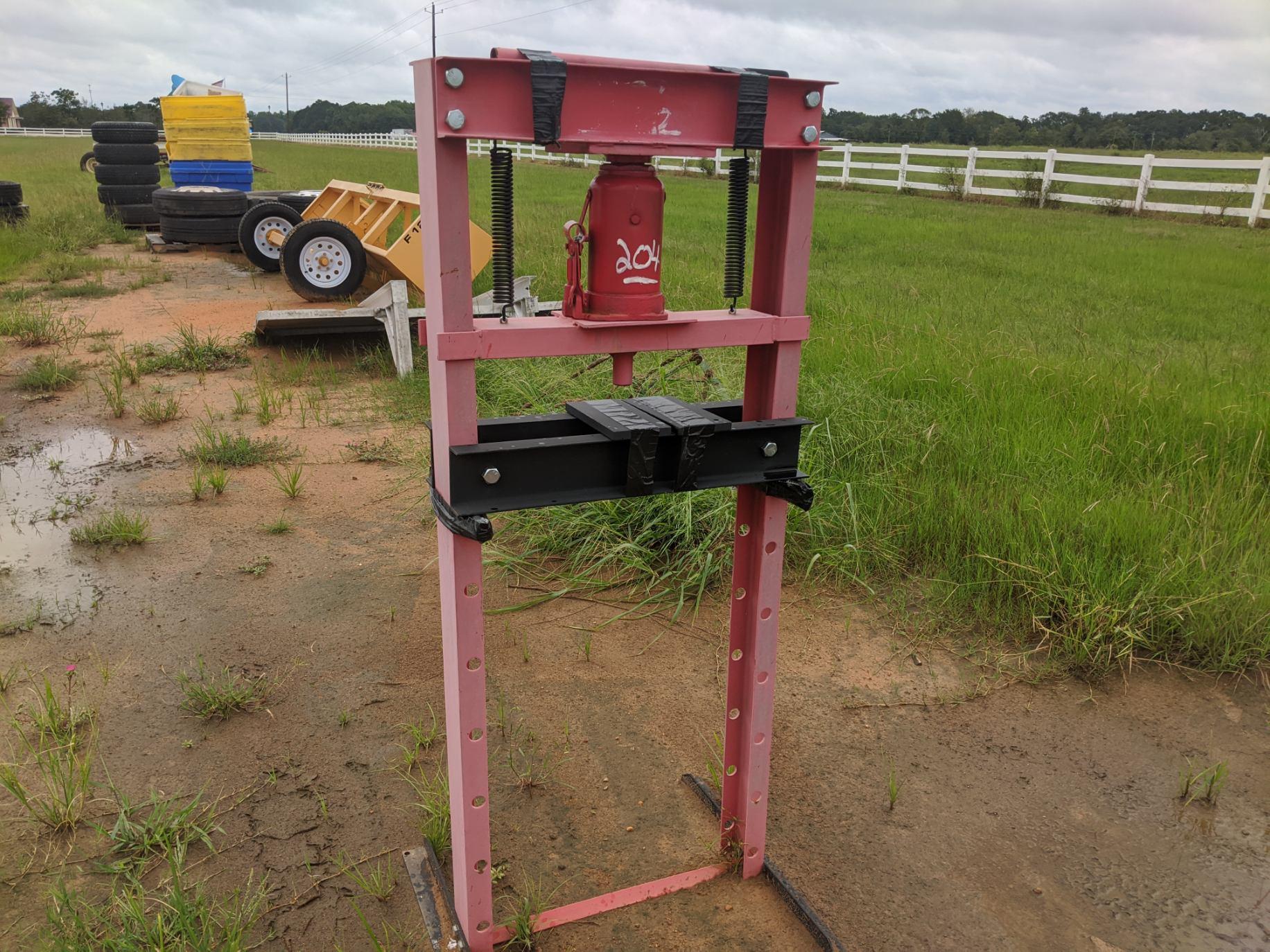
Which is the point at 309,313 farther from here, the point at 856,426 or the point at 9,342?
the point at 856,426

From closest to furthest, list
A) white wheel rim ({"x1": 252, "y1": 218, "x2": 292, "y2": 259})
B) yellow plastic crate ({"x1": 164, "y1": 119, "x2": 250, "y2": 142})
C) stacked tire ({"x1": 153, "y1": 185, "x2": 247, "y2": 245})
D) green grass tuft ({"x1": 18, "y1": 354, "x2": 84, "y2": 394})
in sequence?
green grass tuft ({"x1": 18, "y1": 354, "x2": 84, "y2": 394}) → white wheel rim ({"x1": 252, "y1": 218, "x2": 292, "y2": 259}) → stacked tire ({"x1": 153, "y1": 185, "x2": 247, "y2": 245}) → yellow plastic crate ({"x1": 164, "y1": 119, "x2": 250, "y2": 142})

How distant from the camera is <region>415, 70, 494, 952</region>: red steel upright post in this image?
153 cm

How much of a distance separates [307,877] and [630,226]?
170 centimetres

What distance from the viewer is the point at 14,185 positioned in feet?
43.6

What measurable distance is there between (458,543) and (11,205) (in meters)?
14.8

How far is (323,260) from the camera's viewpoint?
26.2 feet

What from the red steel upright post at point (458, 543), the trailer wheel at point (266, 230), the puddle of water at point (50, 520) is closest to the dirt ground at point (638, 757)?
the puddle of water at point (50, 520)

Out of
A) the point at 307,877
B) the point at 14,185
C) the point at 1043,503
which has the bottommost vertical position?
the point at 307,877

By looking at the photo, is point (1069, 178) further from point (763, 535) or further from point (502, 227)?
point (502, 227)

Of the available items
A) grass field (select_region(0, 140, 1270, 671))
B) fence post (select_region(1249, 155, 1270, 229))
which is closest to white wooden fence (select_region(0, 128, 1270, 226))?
fence post (select_region(1249, 155, 1270, 229))

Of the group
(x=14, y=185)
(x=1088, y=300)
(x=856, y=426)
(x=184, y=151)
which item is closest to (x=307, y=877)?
(x=856, y=426)

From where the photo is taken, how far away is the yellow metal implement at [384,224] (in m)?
7.21

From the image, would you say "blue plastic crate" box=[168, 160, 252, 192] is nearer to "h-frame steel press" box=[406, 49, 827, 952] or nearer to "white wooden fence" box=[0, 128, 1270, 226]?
"white wooden fence" box=[0, 128, 1270, 226]

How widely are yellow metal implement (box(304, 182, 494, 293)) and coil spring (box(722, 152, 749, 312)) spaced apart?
3997 millimetres
